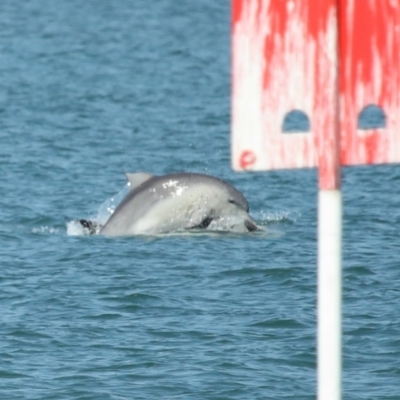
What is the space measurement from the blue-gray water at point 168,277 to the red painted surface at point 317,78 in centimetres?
557

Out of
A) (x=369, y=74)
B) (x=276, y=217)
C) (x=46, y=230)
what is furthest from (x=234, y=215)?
(x=369, y=74)

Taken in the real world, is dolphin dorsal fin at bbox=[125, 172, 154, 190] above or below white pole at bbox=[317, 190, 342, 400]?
above

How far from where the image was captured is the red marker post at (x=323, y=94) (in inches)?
172

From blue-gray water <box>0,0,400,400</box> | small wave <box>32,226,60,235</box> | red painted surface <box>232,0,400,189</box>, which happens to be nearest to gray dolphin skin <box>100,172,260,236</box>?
blue-gray water <box>0,0,400,400</box>

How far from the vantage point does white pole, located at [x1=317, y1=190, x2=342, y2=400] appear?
4340 mm

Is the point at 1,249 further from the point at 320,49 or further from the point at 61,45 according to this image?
the point at 61,45

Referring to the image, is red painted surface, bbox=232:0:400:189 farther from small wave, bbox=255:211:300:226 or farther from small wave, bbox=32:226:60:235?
small wave, bbox=255:211:300:226

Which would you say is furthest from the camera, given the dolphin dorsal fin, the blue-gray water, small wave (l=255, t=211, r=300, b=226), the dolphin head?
small wave (l=255, t=211, r=300, b=226)

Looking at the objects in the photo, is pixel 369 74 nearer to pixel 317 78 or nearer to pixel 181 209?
pixel 317 78

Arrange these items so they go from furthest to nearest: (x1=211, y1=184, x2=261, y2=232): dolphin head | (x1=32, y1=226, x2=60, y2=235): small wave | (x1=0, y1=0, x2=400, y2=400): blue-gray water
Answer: (x1=32, y1=226, x2=60, y2=235): small wave → (x1=211, y1=184, x2=261, y2=232): dolphin head → (x1=0, y1=0, x2=400, y2=400): blue-gray water

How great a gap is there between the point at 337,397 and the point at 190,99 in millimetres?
24593

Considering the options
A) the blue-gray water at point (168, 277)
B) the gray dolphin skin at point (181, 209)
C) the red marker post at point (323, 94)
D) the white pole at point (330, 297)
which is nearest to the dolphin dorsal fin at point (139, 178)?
the gray dolphin skin at point (181, 209)

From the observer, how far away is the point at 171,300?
1272 centimetres

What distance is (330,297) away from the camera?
14.3ft
